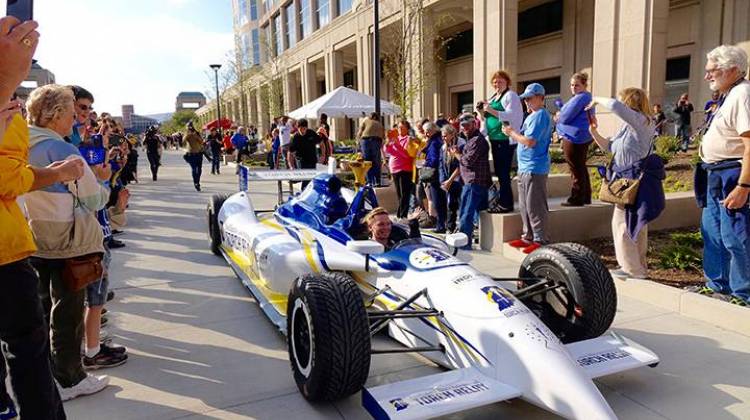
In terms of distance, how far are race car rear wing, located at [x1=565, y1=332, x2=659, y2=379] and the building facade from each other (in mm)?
12419

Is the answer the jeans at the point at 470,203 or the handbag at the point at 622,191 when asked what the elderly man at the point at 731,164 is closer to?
the handbag at the point at 622,191

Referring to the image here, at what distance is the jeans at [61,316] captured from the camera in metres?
3.27

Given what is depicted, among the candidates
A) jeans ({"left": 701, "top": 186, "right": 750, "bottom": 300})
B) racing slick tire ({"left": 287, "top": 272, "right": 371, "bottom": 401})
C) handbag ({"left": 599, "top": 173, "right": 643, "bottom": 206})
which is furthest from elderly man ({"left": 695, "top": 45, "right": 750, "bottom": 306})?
racing slick tire ({"left": 287, "top": 272, "right": 371, "bottom": 401})

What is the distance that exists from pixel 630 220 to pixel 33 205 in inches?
186

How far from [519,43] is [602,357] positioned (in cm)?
2325

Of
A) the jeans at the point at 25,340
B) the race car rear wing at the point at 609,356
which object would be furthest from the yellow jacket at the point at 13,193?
the race car rear wing at the point at 609,356

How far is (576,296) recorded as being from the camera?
3.63 m

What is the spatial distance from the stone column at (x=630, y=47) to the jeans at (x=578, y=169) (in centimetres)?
786

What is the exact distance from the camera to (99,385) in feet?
11.5

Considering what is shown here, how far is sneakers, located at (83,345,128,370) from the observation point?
3.86 meters

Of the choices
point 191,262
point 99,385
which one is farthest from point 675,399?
point 191,262

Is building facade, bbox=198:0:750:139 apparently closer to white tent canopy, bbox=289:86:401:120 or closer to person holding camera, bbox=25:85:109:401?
white tent canopy, bbox=289:86:401:120

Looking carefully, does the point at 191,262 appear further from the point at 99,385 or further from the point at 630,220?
the point at 630,220

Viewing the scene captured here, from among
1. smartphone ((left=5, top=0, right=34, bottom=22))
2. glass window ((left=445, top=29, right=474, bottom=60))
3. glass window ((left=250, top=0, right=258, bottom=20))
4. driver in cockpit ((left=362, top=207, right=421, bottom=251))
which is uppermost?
glass window ((left=250, top=0, right=258, bottom=20))
